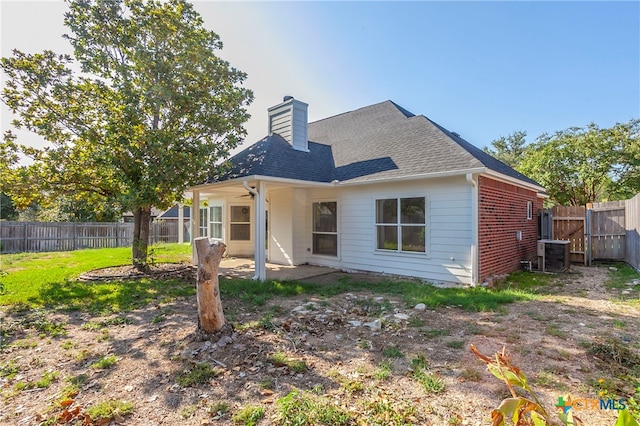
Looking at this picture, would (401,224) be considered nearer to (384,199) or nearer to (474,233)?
(384,199)

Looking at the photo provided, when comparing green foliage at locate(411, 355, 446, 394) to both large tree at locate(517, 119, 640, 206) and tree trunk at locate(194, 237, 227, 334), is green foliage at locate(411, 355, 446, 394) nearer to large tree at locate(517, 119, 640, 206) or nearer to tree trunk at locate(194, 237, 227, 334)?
tree trunk at locate(194, 237, 227, 334)

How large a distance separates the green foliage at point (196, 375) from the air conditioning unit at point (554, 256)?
9.63 meters

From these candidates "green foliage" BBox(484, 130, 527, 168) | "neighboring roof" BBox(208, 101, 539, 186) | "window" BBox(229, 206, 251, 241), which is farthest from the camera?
"green foliage" BBox(484, 130, 527, 168)

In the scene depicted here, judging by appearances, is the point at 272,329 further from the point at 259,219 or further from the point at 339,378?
the point at 259,219

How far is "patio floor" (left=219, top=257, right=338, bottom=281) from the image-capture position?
8688 mm

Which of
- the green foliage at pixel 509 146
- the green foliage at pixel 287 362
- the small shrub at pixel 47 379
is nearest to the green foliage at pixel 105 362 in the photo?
the small shrub at pixel 47 379

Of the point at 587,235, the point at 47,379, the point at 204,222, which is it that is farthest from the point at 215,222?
the point at 587,235

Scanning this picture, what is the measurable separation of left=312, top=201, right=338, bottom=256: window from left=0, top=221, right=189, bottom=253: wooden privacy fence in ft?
41.4

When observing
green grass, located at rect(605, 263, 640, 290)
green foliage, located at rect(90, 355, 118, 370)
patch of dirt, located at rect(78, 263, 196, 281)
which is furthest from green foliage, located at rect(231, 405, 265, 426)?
green grass, located at rect(605, 263, 640, 290)

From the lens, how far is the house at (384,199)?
739 centimetres

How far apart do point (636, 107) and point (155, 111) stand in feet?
70.6

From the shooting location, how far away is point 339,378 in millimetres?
3227

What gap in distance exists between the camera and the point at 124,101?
741 cm

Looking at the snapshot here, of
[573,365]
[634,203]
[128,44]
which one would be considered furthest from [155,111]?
[634,203]
